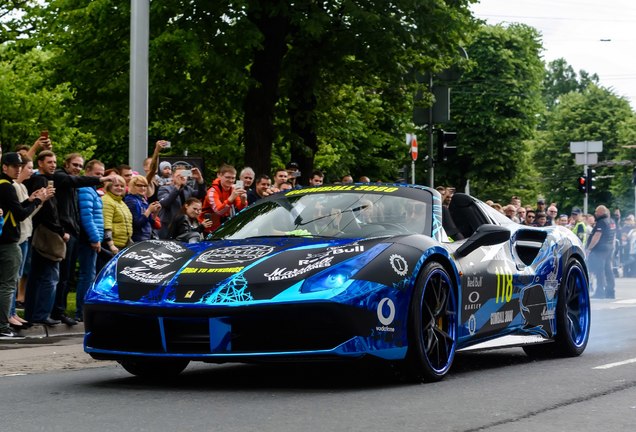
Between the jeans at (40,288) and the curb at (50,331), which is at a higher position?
the jeans at (40,288)

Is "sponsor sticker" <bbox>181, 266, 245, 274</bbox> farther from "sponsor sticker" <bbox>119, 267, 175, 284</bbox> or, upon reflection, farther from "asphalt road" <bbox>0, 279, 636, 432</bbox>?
"asphalt road" <bbox>0, 279, 636, 432</bbox>

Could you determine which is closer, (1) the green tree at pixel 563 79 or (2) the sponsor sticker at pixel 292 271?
(2) the sponsor sticker at pixel 292 271

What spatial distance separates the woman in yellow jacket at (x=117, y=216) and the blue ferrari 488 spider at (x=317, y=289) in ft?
16.0

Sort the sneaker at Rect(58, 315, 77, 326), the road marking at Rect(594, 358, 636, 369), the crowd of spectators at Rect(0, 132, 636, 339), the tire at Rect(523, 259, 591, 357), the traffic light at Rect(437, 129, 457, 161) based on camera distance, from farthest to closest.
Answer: the traffic light at Rect(437, 129, 457, 161) → the sneaker at Rect(58, 315, 77, 326) → the crowd of spectators at Rect(0, 132, 636, 339) → the tire at Rect(523, 259, 591, 357) → the road marking at Rect(594, 358, 636, 369)

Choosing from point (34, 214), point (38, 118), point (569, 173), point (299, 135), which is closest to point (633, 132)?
point (569, 173)

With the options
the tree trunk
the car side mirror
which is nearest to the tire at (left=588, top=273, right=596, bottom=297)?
the tree trunk

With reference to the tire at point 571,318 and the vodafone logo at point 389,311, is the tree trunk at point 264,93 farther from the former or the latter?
the vodafone logo at point 389,311

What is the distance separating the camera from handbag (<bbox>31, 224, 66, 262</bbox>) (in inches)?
507

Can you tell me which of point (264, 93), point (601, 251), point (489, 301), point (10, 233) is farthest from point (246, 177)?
point (601, 251)

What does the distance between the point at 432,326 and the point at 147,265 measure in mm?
1892

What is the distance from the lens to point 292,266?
25.2 ft

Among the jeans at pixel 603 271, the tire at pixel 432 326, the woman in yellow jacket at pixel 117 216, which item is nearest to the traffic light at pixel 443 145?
the jeans at pixel 603 271

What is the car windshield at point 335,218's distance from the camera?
28.7ft

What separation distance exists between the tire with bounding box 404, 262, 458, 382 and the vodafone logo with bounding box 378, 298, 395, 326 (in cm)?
21
